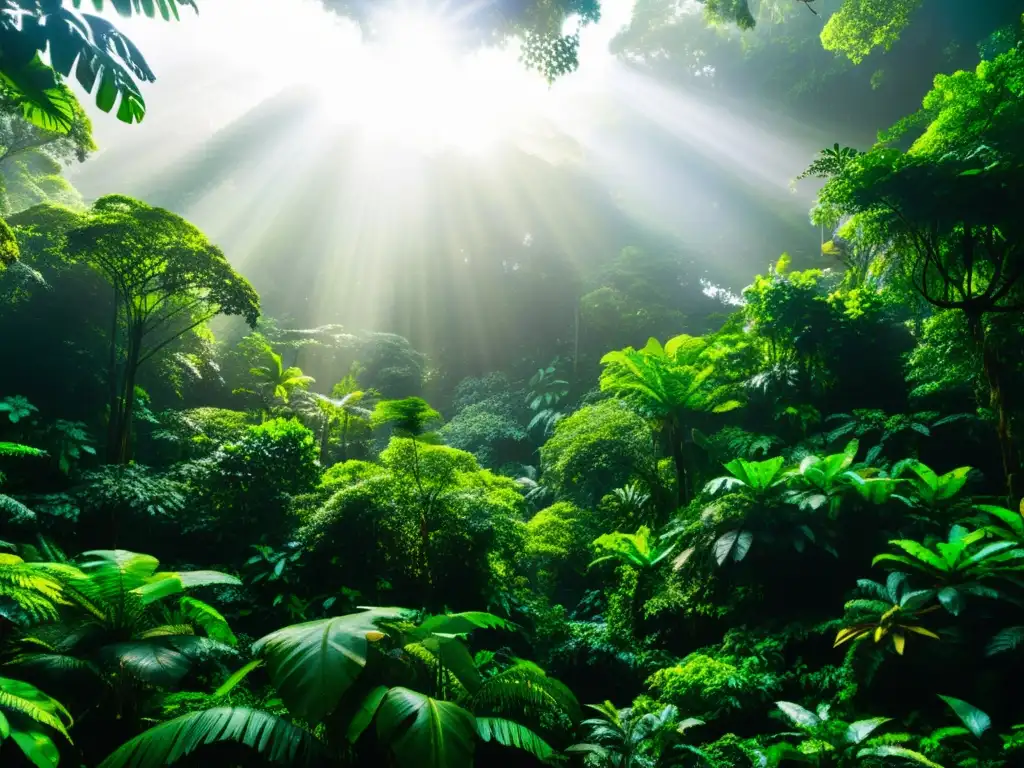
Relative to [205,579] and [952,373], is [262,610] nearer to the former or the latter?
[205,579]

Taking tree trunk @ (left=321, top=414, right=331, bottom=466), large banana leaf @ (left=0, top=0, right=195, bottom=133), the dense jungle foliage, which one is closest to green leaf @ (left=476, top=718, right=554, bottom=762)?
the dense jungle foliage

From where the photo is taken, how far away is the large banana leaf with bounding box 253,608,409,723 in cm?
264

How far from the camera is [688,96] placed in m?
28.5

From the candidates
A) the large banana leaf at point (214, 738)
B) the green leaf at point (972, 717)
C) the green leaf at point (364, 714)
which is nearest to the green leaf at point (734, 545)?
the green leaf at point (972, 717)

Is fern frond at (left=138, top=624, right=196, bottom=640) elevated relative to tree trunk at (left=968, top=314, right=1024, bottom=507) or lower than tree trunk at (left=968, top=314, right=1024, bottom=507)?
lower

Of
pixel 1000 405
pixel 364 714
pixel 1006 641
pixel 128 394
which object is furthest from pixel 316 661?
pixel 128 394

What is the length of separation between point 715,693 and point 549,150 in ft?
93.0

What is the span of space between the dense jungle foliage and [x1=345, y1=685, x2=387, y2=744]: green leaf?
0.04 m

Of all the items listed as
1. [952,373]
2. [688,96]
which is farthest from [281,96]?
[952,373]

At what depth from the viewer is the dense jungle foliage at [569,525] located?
9.66 feet

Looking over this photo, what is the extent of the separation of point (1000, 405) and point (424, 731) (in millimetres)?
5886

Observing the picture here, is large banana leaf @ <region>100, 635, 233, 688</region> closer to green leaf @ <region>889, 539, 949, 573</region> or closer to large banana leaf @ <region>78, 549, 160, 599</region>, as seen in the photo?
large banana leaf @ <region>78, 549, 160, 599</region>

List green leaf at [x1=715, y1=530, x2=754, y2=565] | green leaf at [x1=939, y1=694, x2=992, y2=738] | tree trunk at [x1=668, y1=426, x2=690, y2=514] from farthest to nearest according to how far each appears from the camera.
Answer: tree trunk at [x1=668, y1=426, x2=690, y2=514], green leaf at [x1=715, y1=530, x2=754, y2=565], green leaf at [x1=939, y1=694, x2=992, y2=738]

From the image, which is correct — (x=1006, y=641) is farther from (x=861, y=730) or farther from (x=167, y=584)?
(x=167, y=584)
